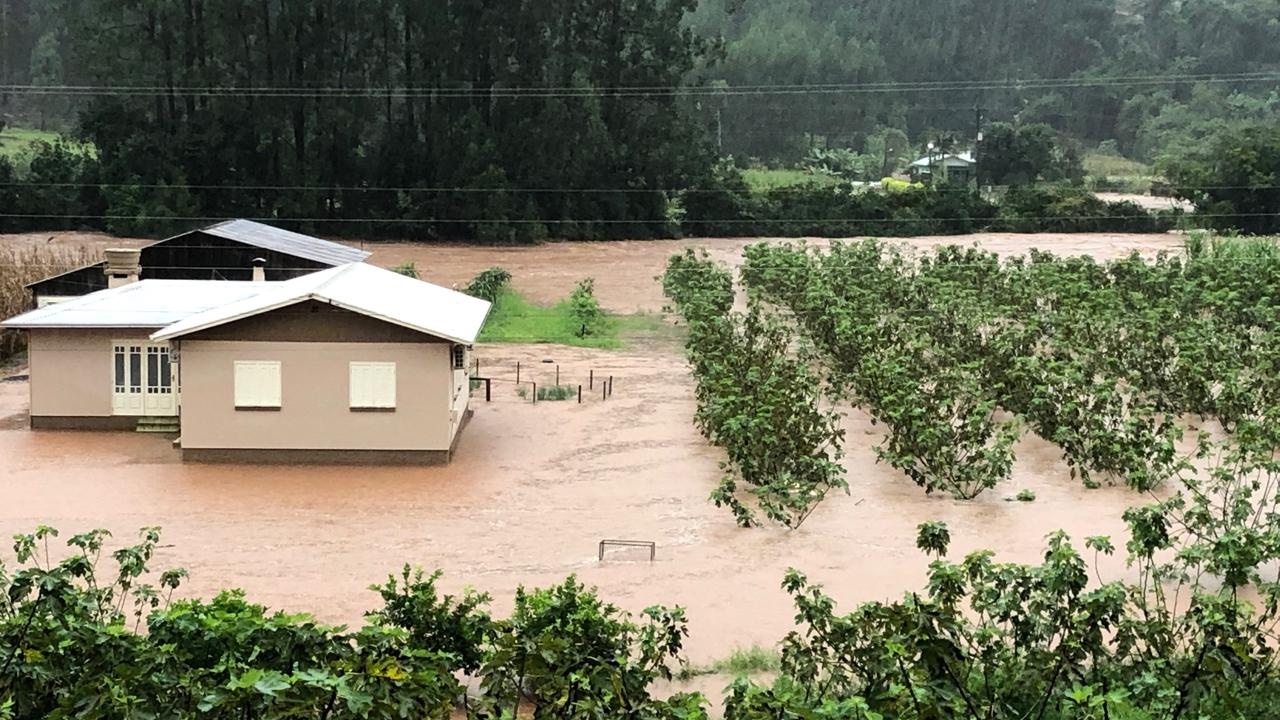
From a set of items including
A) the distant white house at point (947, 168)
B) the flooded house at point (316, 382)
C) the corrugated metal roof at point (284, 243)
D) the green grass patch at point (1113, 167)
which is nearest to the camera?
the flooded house at point (316, 382)

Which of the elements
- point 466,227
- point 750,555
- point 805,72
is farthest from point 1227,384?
point 805,72

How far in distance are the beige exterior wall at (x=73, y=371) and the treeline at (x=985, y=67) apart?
2237 inches

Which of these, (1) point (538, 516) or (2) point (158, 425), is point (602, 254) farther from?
(1) point (538, 516)

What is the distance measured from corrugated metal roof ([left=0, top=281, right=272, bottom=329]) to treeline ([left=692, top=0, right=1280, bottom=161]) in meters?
53.6

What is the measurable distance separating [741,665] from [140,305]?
12.9 metres

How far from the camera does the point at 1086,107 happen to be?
3233 inches

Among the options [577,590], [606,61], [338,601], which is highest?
[606,61]

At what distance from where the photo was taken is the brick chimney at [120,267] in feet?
78.7

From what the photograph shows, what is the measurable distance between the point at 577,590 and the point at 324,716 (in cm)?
311

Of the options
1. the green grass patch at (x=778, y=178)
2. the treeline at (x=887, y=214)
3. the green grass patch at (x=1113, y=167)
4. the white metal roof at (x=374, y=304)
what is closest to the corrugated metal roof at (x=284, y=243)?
the white metal roof at (x=374, y=304)

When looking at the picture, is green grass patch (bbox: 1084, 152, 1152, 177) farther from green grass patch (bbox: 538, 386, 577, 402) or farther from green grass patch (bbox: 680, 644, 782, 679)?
green grass patch (bbox: 680, 644, 782, 679)

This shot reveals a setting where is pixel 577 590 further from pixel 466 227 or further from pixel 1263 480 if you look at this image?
pixel 466 227

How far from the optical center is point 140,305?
2102cm

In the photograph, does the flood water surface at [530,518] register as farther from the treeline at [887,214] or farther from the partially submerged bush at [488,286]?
the treeline at [887,214]
